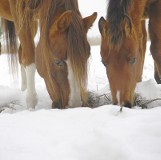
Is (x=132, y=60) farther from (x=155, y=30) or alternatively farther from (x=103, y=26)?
(x=155, y=30)

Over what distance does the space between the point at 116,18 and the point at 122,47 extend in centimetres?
30

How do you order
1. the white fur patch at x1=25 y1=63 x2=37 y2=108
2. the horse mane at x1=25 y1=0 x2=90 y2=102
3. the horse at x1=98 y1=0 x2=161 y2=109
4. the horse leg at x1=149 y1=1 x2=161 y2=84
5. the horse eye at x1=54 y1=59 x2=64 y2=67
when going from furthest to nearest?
the horse leg at x1=149 y1=1 x2=161 y2=84, the white fur patch at x1=25 y1=63 x2=37 y2=108, the horse at x1=98 y1=0 x2=161 y2=109, the horse eye at x1=54 y1=59 x2=64 y2=67, the horse mane at x1=25 y1=0 x2=90 y2=102

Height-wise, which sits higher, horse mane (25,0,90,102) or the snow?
horse mane (25,0,90,102)

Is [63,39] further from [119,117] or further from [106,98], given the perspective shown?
A: [119,117]

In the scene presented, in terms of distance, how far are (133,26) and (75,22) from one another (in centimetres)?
67

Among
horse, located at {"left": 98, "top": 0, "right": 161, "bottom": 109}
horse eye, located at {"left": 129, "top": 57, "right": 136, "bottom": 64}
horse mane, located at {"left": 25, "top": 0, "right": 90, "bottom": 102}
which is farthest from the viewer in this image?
horse eye, located at {"left": 129, "top": 57, "right": 136, "bottom": 64}

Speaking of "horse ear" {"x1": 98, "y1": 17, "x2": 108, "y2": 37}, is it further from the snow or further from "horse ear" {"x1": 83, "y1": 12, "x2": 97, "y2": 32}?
the snow

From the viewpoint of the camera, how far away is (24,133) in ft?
6.07

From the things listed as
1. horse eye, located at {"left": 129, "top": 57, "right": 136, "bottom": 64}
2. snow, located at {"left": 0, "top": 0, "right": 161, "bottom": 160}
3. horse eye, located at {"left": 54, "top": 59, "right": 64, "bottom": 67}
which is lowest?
snow, located at {"left": 0, "top": 0, "right": 161, "bottom": 160}

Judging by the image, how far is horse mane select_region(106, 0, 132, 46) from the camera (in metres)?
3.06

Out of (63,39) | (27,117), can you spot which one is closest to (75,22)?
(63,39)

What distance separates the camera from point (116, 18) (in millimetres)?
3148

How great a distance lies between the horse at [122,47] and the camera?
9.62 feet

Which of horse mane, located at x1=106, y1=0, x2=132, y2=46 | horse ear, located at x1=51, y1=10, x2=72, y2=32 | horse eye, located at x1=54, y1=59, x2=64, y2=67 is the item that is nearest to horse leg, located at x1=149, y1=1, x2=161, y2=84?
horse mane, located at x1=106, y1=0, x2=132, y2=46
